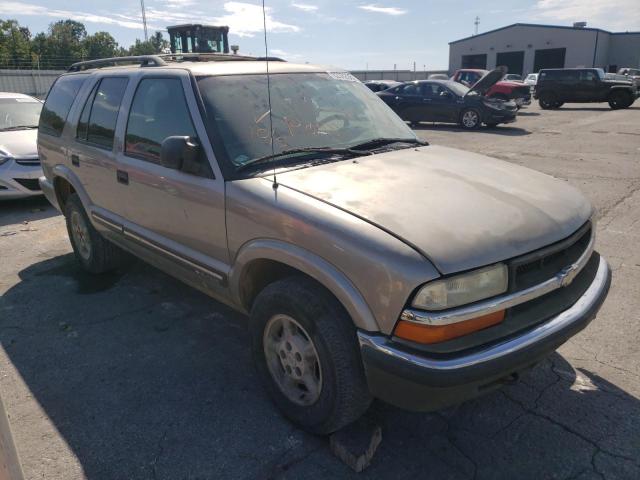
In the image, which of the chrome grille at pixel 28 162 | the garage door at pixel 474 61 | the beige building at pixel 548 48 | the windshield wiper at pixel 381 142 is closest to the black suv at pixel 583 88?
the chrome grille at pixel 28 162

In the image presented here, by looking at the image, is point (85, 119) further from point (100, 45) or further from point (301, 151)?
→ point (100, 45)

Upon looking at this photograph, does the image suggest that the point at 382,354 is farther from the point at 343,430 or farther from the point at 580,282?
the point at 580,282

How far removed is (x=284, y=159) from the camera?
9.79ft

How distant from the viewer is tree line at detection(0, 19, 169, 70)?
51537 millimetres

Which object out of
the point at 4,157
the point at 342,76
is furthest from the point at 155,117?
the point at 4,157

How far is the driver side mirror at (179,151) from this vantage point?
2.85 meters

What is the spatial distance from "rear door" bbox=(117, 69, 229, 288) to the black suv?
80.6ft

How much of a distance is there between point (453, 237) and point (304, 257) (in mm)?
682

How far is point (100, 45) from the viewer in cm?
8094

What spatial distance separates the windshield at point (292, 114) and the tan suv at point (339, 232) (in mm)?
13

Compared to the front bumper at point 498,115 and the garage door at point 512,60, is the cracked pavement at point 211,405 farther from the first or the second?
the garage door at point 512,60

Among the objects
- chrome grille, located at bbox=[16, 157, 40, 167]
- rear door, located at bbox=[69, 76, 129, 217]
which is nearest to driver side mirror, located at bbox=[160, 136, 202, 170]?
rear door, located at bbox=[69, 76, 129, 217]

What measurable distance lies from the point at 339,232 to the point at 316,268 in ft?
0.66

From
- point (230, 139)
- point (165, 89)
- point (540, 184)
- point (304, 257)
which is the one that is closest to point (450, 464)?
point (304, 257)
